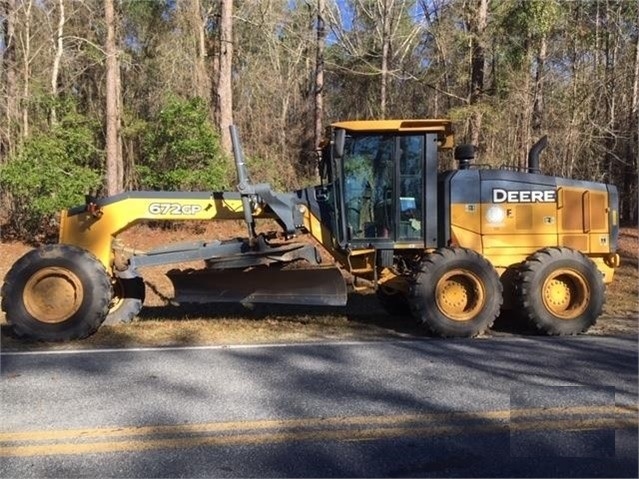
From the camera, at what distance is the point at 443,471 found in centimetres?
425

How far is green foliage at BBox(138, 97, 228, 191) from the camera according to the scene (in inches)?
781

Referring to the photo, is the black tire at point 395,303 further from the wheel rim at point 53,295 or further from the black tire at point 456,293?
the wheel rim at point 53,295

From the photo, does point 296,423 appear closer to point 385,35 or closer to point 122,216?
point 122,216

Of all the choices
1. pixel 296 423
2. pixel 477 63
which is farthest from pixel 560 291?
pixel 477 63

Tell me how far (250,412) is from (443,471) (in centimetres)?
169

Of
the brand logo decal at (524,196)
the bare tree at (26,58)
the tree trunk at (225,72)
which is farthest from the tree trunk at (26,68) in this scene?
the brand logo decal at (524,196)

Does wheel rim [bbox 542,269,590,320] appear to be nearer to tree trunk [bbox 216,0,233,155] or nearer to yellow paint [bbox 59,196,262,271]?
yellow paint [bbox 59,196,262,271]

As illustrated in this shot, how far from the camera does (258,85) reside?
29672mm

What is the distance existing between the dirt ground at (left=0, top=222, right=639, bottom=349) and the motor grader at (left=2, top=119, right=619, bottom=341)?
40cm

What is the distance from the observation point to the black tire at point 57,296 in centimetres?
855

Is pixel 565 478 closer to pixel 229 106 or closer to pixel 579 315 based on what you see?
pixel 579 315

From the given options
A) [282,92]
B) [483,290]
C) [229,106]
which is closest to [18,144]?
[229,106]

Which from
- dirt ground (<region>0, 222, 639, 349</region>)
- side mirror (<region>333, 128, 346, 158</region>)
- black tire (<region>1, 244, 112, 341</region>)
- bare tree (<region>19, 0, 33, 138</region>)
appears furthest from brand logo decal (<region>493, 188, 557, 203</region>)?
bare tree (<region>19, 0, 33, 138</region>)

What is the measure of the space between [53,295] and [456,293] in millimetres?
5085
